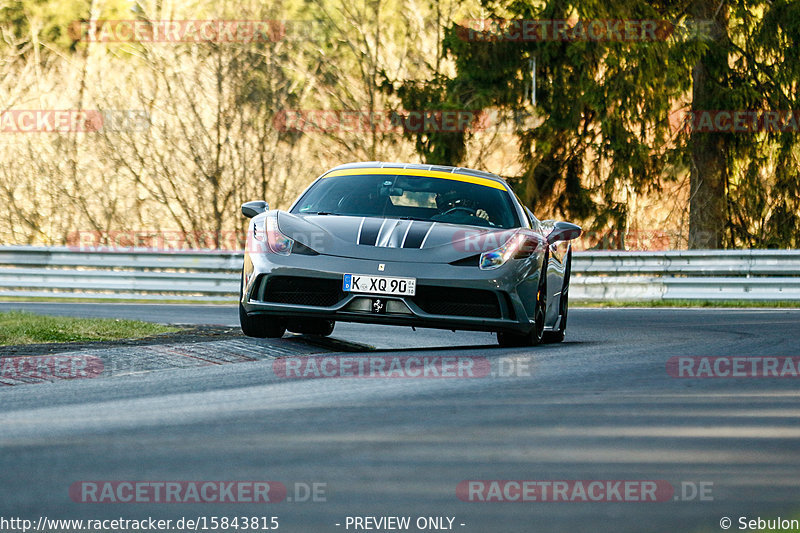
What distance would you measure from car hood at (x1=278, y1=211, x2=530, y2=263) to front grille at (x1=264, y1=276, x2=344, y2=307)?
0.22 m

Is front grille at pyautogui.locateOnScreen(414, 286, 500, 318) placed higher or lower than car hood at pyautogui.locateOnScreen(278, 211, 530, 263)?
lower

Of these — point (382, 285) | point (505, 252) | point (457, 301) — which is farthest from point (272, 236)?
point (505, 252)

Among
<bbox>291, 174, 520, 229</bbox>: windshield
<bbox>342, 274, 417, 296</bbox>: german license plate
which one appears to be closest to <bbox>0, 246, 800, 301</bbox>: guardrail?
<bbox>291, 174, 520, 229</bbox>: windshield

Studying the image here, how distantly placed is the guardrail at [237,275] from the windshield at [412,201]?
27.6ft

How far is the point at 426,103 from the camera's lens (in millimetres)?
24562

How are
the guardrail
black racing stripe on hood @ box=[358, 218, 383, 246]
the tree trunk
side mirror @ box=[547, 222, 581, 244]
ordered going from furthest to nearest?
the tree trunk < the guardrail < side mirror @ box=[547, 222, 581, 244] < black racing stripe on hood @ box=[358, 218, 383, 246]

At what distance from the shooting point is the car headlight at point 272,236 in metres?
8.30

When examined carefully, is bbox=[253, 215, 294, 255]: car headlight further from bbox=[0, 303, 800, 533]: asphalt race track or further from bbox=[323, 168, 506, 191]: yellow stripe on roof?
bbox=[323, 168, 506, 191]: yellow stripe on roof

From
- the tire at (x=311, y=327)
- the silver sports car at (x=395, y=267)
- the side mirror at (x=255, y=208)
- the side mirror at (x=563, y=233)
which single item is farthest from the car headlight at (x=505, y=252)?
the side mirror at (x=255, y=208)

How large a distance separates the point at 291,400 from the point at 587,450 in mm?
1809

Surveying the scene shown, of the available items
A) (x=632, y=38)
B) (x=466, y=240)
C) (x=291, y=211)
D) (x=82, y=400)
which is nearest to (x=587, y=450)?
(x=82, y=400)

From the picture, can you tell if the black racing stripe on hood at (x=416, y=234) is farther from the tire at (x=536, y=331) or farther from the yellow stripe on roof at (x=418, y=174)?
the yellow stripe on roof at (x=418, y=174)

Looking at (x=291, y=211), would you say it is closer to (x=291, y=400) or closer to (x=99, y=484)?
(x=291, y=400)

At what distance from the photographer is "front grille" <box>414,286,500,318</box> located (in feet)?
26.3
